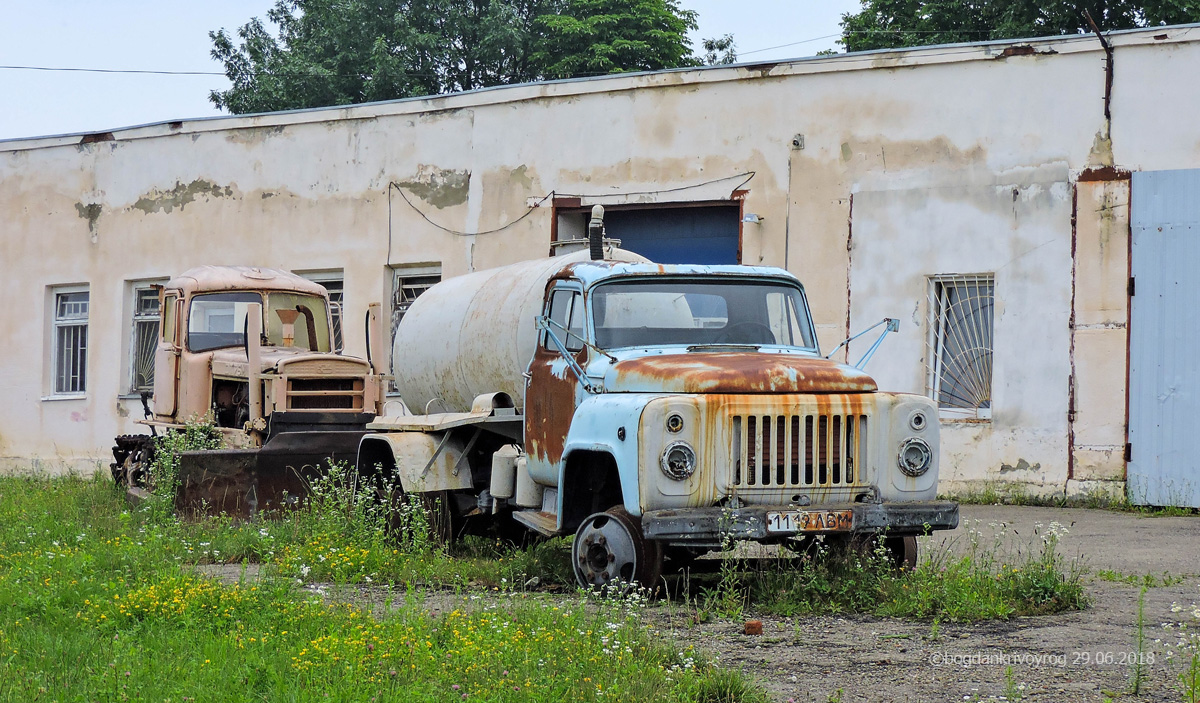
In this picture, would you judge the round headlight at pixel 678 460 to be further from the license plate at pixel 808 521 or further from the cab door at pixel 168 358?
the cab door at pixel 168 358

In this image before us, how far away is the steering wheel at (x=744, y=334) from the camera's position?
27.5ft

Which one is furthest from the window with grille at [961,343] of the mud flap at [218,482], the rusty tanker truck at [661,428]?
the mud flap at [218,482]

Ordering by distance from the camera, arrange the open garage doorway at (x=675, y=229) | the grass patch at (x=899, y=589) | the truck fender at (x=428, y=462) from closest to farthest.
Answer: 1. the grass patch at (x=899, y=589)
2. the truck fender at (x=428, y=462)
3. the open garage doorway at (x=675, y=229)

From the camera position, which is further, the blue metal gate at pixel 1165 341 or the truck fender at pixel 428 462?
the blue metal gate at pixel 1165 341

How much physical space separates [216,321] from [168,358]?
613mm

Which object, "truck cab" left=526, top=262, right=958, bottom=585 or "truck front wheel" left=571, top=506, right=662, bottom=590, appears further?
"truck front wheel" left=571, top=506, right=662, bottom=590

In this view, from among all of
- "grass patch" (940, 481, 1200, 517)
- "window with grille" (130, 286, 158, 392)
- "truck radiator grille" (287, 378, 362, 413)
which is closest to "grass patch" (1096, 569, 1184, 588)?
"grass patch" (940, 481, 1200, 517)

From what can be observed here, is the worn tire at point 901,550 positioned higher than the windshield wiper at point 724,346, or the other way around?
the windshield wiper at point 724,346

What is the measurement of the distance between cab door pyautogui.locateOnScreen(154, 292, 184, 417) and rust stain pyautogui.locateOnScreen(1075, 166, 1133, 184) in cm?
943

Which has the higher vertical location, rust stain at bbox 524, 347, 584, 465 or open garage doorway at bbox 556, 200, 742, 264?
open garage doorway at bbox 556, 200, 742, 264

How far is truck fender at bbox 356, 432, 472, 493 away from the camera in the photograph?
31.2 feet

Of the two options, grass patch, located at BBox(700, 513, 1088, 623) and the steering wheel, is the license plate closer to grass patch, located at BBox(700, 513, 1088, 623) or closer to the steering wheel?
grass patch, located at BBox(700, 513, 1088, 623)

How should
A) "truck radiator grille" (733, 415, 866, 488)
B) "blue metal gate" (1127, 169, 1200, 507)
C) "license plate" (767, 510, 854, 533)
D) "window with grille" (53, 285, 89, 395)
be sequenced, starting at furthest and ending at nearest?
"window with grille" (53, 285, 89, 395), "blue metal gate" (1127, 169, 1200, 507), "truck radiator grille" (733, 415, 866, 488), "license plate" (767, 510, 854, 533)

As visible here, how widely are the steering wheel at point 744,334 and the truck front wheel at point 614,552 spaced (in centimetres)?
147
